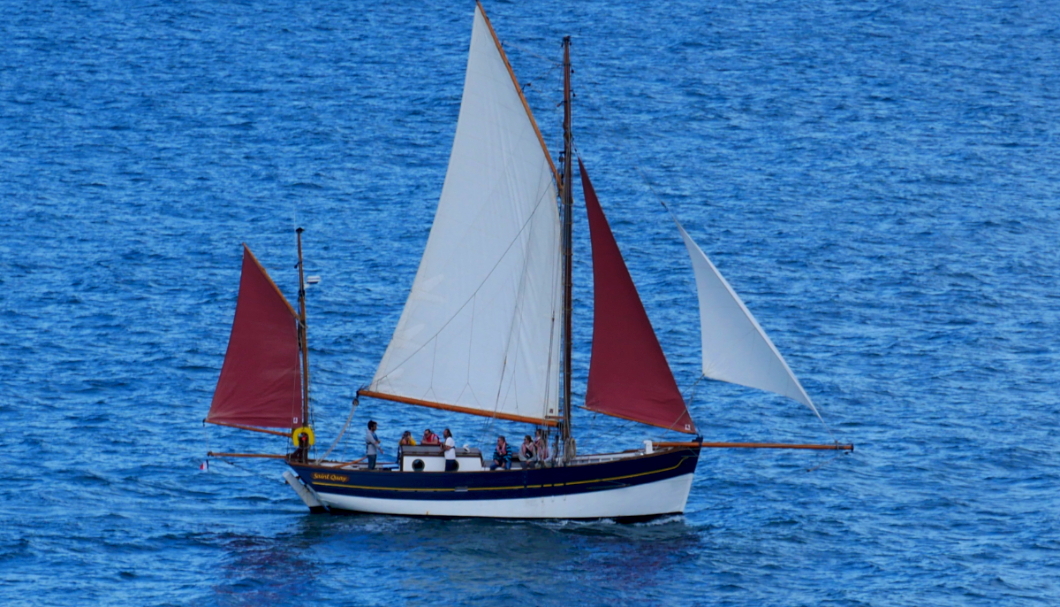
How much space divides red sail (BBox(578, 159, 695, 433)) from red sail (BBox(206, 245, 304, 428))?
11.0 m

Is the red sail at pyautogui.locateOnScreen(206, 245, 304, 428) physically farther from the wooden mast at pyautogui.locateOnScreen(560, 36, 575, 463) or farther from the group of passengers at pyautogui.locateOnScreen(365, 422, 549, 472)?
the wooden mast at pyautogui.locateOnScreen(560, 36, 575, 463)

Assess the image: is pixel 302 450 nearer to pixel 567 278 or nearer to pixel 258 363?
pixel 258 363

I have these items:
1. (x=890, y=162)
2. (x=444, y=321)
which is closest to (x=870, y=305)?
(x=890, y=162)

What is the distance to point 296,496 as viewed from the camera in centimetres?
6756

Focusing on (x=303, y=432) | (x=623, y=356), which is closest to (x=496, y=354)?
(x=623, y=356)

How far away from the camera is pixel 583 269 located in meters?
95.2

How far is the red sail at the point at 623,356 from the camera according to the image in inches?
2388

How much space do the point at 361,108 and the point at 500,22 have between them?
57.1 feet

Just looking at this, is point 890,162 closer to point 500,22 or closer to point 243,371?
point 500,22

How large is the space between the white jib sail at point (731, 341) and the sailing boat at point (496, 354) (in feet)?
7.95

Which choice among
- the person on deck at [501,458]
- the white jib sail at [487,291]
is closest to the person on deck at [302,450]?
the white jib sail at [487,291]

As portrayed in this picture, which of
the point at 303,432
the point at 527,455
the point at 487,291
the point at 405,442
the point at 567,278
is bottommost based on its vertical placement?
the point at 527,455

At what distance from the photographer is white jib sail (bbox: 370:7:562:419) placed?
204 ft

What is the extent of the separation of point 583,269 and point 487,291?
32401 millimetres
